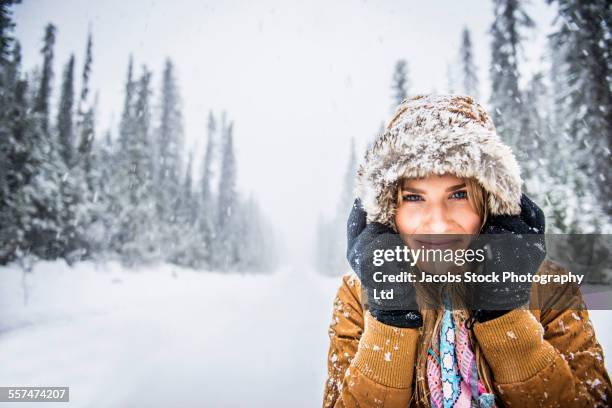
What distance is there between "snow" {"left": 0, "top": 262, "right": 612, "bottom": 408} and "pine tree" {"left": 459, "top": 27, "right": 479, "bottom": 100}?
844 inches

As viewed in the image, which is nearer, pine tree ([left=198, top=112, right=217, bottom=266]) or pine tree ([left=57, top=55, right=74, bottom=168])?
pine tree ([left=57, top=55, right=74, bottom=168])

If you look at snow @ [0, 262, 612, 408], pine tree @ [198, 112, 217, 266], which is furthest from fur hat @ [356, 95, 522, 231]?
pine tree @ [198, 112, 217, 266]

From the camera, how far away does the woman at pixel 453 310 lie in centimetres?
161

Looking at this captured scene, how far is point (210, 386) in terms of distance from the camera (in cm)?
456

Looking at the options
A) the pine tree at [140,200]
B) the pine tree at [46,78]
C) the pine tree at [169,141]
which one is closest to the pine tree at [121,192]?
the pine tree at [140,200]

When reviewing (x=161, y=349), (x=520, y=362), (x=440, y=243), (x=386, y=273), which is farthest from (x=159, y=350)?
(x=520, y=362)

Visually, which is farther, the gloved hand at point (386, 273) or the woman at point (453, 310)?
the gloved hand at point (386, 273)

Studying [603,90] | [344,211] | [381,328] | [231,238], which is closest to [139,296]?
[381,328]

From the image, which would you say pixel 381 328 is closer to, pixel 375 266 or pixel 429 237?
pixel 375 266

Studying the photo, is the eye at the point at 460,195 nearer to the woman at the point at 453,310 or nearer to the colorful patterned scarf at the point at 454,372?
the woman at the point at 453,310

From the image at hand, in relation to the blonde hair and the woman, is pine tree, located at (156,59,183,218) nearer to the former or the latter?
the woman

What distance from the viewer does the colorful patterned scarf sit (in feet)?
5.51

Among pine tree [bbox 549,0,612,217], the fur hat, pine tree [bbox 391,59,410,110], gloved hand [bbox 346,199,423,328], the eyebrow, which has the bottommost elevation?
gloved hand [bbox 346,199,423,328]

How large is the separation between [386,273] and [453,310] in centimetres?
54
